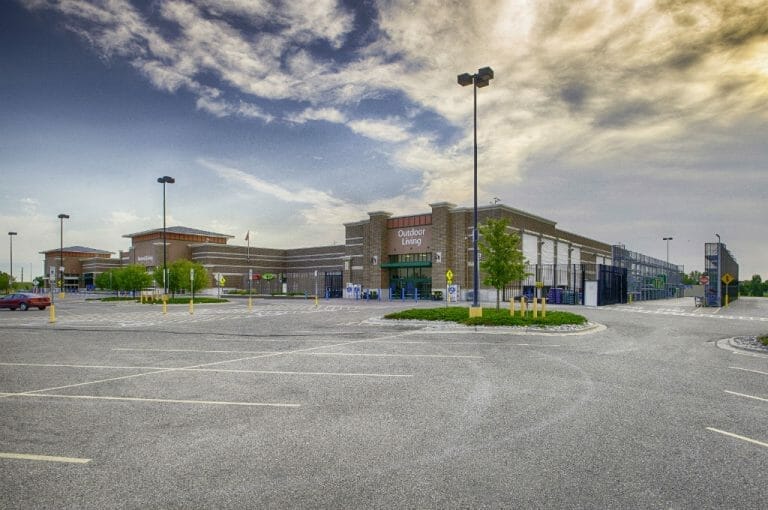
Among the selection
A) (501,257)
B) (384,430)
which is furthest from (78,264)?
(384,430)

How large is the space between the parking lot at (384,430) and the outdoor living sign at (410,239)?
142ft

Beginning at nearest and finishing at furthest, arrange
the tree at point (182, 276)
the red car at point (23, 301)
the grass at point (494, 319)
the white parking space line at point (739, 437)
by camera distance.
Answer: the white parking space line at point (739, 437), the grass at point (494, 319), the red car at point (23, 301), the tree at point (182, 276)

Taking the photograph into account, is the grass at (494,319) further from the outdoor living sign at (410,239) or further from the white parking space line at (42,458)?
the outdoor living sign at (410,239)

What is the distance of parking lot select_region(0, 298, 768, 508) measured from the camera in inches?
162

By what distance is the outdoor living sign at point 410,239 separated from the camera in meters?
55.1

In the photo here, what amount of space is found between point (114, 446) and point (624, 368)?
9.78 metres

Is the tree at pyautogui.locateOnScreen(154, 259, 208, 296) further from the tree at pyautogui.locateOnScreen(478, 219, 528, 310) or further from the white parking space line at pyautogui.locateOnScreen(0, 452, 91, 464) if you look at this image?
the white parking space line at pyautogui.locateOnScreen(0, 452, 91, 464)

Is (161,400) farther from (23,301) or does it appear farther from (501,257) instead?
(23,301)

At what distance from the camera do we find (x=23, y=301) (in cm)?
3481

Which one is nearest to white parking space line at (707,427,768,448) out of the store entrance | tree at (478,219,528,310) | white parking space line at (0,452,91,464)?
white parking space line at (0,452,91,464)

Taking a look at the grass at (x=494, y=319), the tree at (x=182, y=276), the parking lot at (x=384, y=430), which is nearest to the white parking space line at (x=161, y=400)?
the parking lot at (x=384, y=430)

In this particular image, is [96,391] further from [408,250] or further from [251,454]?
[408,250]

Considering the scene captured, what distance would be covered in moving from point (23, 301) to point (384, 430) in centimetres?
4054

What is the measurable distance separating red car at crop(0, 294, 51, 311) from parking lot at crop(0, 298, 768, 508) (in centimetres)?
2929
